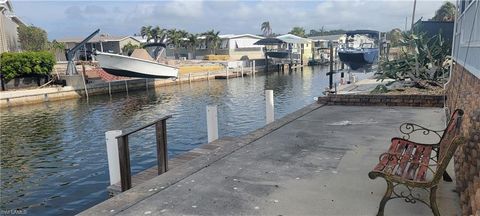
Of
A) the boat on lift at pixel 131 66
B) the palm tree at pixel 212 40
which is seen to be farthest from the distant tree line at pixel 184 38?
the boat on lift at pixel 131 66

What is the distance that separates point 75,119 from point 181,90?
14.1 m

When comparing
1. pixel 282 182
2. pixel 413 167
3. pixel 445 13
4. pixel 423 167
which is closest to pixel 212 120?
pixel 282 182

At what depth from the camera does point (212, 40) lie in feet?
222

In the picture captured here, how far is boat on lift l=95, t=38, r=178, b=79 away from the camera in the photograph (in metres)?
29.7

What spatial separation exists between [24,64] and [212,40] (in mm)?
42688

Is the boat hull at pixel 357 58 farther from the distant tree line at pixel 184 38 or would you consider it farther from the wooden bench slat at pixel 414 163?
the distant tree line at pixel 184 38

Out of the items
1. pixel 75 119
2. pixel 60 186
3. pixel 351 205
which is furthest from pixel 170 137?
pixel 351 205

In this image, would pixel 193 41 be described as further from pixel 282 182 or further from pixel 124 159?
pixel 282 182

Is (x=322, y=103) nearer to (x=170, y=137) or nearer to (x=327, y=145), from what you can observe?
(x=327, y=145)

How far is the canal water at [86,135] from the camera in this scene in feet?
30.1

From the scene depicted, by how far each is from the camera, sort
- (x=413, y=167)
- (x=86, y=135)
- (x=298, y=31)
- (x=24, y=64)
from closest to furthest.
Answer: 1. (x=413, y=167)
2. (x=86, y=135)
3. (x=24, y=64)
4. (x=298, y=31)

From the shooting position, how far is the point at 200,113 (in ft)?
68.6

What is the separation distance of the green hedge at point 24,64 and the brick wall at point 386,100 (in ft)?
79.3

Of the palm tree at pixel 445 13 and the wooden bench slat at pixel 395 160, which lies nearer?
the wooden bench slat at pixel 395 160
